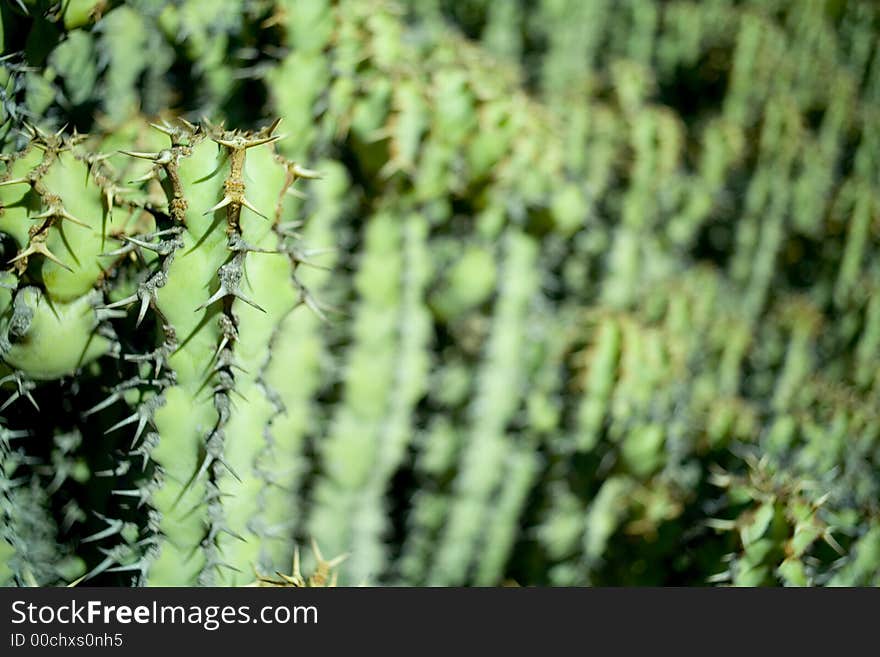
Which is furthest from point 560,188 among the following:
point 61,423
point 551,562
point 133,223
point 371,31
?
point 61,423

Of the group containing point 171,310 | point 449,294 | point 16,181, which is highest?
point 16,181

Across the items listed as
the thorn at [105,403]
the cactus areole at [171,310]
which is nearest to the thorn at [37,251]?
the cactus areole at [171,310]

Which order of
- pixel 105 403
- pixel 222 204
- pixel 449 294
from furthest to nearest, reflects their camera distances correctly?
1. pixel 449 294
2. pixel 105 403
3. pixel 222 204

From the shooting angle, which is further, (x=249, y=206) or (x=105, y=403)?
(x=105, y=403)

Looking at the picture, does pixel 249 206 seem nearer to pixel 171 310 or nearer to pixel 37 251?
pixel 171 310

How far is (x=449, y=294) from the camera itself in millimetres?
1974

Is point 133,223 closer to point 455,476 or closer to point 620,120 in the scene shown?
point 455,476

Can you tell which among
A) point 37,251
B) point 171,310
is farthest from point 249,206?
point 37,251

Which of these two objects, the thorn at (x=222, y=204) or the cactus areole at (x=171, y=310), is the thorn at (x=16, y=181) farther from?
the thorn at (x=222, y=204)

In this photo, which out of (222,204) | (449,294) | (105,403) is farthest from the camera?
(449,294)

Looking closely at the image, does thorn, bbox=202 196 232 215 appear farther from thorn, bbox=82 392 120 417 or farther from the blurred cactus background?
thorn, bbox=82 392 120 417

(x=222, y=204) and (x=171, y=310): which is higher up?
(x=222, y=204)

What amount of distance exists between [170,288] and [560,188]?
118cm

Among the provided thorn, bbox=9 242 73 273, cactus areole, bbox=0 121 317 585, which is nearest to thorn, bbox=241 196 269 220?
cactus areole, bbox=0 121 317 585
